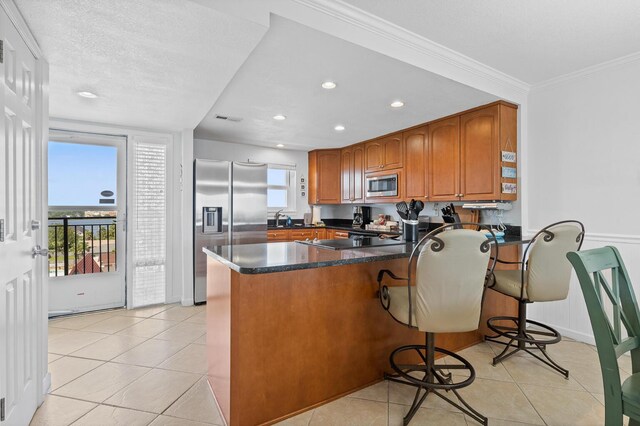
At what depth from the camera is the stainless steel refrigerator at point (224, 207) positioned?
4.13 meters

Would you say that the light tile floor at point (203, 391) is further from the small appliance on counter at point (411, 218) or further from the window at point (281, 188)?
the window at point (281, 188)

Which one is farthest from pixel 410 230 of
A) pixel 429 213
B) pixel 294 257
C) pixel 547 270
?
pixel 429 213

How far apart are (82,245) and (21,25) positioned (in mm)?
2810

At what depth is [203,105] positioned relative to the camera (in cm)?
312

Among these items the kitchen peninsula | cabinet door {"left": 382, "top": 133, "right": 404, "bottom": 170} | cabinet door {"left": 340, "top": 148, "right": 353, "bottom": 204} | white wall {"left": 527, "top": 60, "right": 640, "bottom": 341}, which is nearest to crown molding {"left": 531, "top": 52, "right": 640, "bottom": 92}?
white wall {"left": 527, "top": 60, "right": 640, "bottom": 341}

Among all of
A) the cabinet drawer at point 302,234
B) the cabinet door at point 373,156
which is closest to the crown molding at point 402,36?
the cabinet door at point 373,156

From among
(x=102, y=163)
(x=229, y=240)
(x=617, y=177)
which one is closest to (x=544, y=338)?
(x=617, y=177)

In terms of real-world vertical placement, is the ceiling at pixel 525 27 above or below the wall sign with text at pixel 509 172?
above

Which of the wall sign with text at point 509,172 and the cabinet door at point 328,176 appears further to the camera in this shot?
the cabinet door at point 328,176

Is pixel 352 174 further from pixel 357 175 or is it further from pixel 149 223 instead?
pixel 149 223

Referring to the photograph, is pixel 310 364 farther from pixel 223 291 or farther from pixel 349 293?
pixel 223 291

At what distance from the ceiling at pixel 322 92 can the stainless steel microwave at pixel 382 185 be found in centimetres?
64

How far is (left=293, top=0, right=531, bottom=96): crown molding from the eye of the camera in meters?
1.98

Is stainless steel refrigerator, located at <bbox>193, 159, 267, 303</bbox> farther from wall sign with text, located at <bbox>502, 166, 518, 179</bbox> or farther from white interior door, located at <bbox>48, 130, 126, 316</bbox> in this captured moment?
wall sign with text, located at <bbox>502, 166, 518, 179</bbox>
